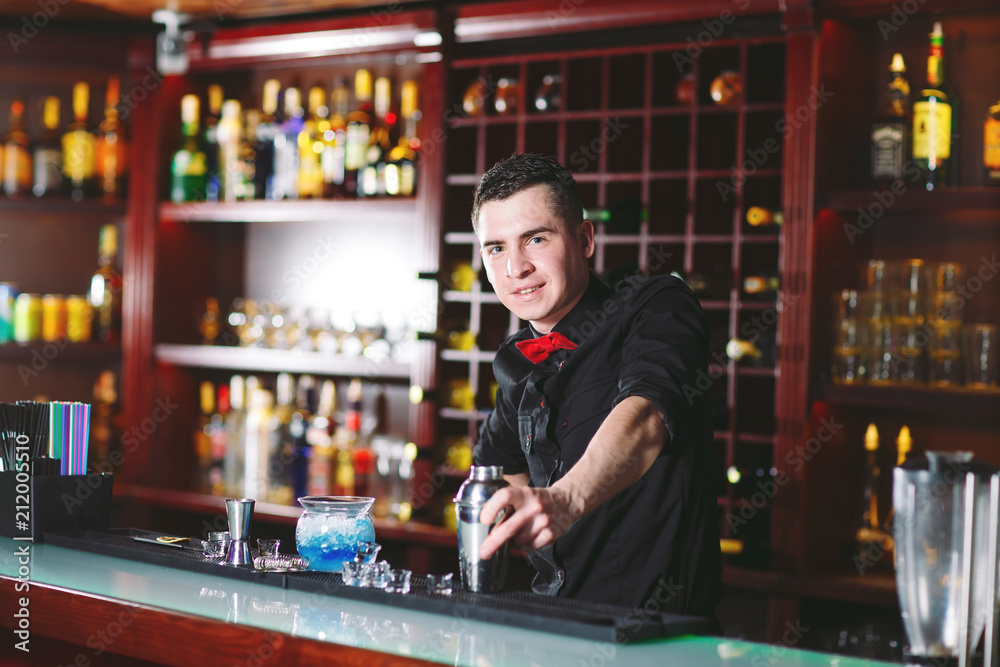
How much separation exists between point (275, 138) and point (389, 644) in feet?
8.94

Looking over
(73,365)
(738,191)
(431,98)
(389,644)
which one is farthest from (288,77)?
(389,644)

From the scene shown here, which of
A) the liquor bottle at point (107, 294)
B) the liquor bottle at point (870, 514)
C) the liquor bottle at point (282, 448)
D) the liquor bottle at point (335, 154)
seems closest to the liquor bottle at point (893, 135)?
the liquor bottle at point (870, 514)

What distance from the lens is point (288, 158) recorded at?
364cm

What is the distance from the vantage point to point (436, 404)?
10.8 feet

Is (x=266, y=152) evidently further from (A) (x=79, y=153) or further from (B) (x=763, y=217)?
(B) (x=763, y=217)

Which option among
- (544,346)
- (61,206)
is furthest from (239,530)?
(61,206)

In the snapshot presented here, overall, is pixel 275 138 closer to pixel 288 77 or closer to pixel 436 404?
pixel 288 77

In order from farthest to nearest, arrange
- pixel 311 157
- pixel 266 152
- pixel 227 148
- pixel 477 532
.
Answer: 1. pixel 227 148
2. pixel 266 152
3. pixel 311 157
4. pixel 477 532

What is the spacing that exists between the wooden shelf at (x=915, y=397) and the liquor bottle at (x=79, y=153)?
8.84 ft

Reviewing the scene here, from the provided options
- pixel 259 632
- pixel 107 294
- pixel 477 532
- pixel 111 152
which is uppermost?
pixel 111 152

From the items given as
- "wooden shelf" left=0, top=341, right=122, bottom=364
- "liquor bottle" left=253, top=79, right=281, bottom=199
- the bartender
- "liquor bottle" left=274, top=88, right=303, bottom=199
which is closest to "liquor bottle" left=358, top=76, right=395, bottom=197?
"liquor bottle" left=274, top=88, right=303, bottom=199

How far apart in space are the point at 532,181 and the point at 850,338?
1.43m

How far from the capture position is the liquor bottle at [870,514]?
2881 millimetres

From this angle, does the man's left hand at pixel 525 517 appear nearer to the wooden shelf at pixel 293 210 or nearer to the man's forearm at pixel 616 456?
the man's forearm at pixel 616 456
